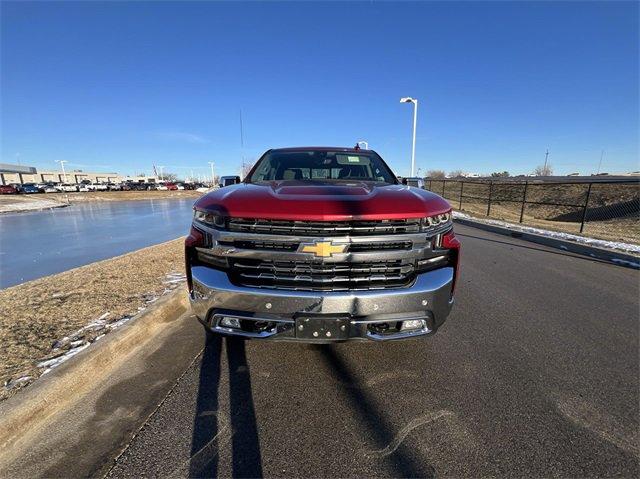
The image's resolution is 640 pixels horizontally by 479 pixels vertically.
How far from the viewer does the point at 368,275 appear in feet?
7.69

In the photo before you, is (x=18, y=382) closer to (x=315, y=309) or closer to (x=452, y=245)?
(x=315, y=309)

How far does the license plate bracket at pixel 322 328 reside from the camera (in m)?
2.21

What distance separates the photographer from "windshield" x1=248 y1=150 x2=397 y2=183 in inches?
149

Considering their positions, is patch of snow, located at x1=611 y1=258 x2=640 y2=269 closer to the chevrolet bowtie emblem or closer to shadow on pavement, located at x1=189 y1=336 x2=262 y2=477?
the chevrolet bowtie emblem

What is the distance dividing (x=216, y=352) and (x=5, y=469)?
57.8 inches

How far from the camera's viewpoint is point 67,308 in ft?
12.6

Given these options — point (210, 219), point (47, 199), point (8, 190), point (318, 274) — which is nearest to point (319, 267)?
point (318, 274)

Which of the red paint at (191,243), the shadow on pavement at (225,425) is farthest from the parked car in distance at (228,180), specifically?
the shadow on pavement at (225,425)

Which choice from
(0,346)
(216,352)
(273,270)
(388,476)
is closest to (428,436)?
(388,476)

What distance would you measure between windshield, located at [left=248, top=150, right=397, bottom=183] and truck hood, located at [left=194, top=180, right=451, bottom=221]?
116 centimetres

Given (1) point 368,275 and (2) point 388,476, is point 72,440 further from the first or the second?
(1) point 368,275

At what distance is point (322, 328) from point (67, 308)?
3307 millimetres

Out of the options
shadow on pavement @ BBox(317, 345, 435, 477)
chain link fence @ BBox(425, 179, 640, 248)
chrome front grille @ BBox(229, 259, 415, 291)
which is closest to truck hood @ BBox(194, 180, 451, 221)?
chrome front grille @ BBox(229, 259, 415, 291)

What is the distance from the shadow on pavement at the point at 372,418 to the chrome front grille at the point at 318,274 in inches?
32.8
